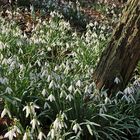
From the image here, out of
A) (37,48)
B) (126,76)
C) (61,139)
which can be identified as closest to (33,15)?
(37,48)

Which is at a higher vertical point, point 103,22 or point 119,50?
point 119,50

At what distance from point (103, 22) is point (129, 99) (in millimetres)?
6364

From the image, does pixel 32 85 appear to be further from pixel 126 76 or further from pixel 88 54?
pixel 88 54

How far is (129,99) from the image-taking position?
5.22 metres

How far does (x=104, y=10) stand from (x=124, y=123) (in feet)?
26.5

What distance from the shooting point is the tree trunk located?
17.8 ft

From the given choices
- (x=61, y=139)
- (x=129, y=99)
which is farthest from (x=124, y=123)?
(x=61, y=139)

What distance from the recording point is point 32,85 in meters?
5.15

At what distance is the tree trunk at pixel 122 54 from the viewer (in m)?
Answer: 5.43

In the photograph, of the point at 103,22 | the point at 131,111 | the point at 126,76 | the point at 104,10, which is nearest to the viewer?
the point at 131,111

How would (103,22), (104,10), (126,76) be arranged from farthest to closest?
(104,10) → (103,22) → (126,76)

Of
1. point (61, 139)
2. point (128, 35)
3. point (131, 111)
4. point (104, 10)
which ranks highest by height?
point (128, 35)

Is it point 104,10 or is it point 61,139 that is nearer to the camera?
point 61,139

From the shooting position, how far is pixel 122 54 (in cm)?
556
